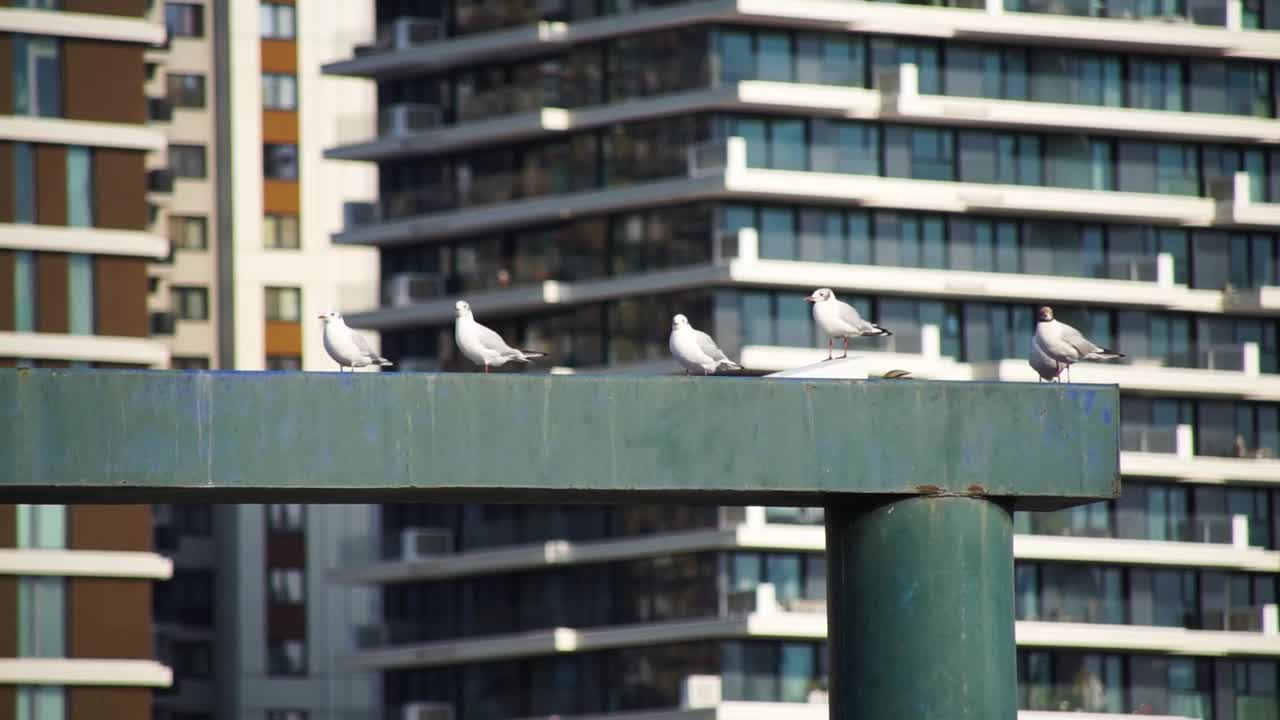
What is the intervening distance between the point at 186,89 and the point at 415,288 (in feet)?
90.5

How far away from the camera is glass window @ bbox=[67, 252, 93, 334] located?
104m

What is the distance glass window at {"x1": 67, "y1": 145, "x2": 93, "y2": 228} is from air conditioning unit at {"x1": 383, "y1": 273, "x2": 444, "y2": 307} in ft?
54.6

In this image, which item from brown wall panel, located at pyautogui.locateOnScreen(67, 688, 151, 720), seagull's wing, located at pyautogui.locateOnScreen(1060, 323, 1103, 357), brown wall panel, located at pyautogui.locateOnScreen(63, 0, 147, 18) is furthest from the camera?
brown wall panel, located at pyautogui.locateOnScreen(63, 0, 147, 18)

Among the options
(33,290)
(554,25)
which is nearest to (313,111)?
(554,25)

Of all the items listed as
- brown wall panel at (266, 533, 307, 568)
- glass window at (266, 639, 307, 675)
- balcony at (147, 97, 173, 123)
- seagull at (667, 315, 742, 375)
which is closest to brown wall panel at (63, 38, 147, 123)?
balcony at (147, 97, 173, 123)

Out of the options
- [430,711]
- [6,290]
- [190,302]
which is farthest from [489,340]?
[190,302]

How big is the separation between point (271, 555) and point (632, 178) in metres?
31.1

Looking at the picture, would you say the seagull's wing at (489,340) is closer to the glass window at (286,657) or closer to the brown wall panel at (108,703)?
the brown wall panel at (108,703)

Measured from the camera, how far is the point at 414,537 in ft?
382

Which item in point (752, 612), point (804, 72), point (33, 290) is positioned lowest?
point (752, 612)

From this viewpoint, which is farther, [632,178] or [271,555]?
[271,555]

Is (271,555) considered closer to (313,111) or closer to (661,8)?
(313,111)

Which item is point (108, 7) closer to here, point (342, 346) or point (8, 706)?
Answer: point (8, 706)

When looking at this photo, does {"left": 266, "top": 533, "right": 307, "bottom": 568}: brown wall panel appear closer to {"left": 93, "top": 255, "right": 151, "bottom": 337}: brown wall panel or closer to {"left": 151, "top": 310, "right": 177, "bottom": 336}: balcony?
{"left": 151, "top": 310, "right": 177, "bottom": 336}: balcony
